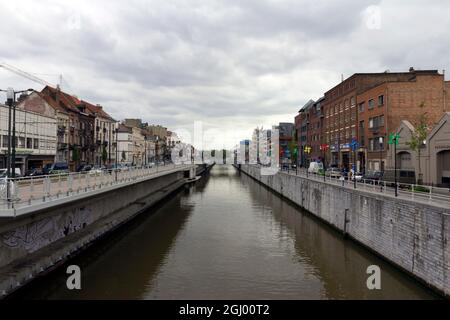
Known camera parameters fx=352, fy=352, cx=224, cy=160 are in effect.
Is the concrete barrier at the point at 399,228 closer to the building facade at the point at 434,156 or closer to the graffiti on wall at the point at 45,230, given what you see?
the building facade at the point at 434,156

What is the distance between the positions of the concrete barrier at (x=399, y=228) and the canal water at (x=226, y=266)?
Answer: 2.59 ft

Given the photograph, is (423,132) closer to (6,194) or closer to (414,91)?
(414,91)

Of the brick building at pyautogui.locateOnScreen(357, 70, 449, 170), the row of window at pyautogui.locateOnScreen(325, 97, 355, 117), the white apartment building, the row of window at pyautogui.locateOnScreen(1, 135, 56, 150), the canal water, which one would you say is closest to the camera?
the canal water

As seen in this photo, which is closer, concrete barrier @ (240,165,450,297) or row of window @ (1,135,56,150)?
concrete barrier @ (240,165,450,297)

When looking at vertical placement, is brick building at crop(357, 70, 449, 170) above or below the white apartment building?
above

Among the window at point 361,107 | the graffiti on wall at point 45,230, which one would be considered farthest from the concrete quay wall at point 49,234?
the window at point 361,107

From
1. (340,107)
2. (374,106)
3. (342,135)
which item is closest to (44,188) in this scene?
(374,106)

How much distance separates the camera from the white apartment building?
152 ft

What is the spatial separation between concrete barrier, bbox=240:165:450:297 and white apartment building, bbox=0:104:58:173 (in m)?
36.0

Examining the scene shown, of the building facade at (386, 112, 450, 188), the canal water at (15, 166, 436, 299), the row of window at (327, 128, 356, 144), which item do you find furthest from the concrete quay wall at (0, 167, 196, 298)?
the row of window at (327, 128, 356, 144)

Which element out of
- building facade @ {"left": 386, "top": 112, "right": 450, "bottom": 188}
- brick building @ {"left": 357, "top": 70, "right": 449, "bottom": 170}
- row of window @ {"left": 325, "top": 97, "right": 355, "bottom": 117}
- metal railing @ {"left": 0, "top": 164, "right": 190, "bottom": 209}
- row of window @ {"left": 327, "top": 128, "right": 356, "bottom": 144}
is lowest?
metal railing @ {"left": 0, "top": 164, "right": 190, "bottom": 209}

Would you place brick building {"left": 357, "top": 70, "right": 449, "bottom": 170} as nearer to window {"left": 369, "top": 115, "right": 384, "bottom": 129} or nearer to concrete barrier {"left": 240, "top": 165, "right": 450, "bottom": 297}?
window {"left": 369, "top": 115, "right": 384, "bottom": 129}

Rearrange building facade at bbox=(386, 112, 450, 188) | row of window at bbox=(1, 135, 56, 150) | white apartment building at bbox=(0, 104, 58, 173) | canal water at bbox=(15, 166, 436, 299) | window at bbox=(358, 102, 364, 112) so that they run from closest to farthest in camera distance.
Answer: canal water at bbox=(15, 166, 436, 299) < building facade at bbox=(386, 112, 450, 188) < white apartment building at bbox=(0, 104, 58, 173) < row of window at bbox=(1, 135, 56, 150) < window at bbox=(358, 102, 364, 112)
